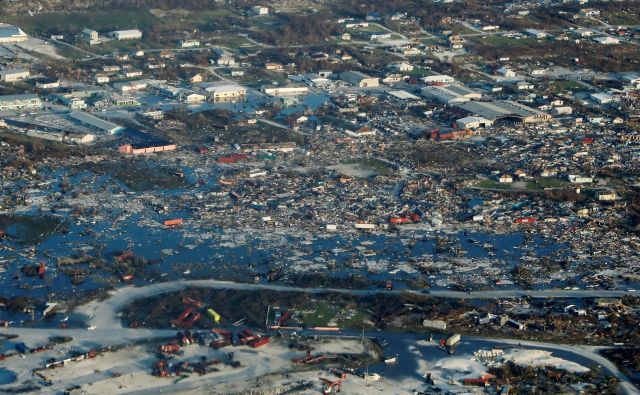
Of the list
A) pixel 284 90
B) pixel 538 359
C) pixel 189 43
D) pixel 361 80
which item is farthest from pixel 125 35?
pixel 538 359

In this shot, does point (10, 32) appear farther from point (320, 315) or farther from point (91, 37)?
point (320, 315)

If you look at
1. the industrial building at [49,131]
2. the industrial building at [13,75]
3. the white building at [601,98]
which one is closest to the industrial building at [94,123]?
the industrial building at [49,131]

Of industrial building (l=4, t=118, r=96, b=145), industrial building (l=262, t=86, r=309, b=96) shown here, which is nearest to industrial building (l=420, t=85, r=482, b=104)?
industrial building (l=262, t=86, r=309, b=96)

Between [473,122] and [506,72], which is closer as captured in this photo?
[473,122]

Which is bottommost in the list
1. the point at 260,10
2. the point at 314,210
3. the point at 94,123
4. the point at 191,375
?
the point at 260,10

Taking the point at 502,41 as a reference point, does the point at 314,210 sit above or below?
above

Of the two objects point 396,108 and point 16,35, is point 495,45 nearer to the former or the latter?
point 396,108

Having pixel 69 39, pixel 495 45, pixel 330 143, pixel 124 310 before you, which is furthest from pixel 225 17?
pixel 124 310

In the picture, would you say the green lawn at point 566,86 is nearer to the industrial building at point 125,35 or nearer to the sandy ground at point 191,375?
the industrial building at point 125,35
